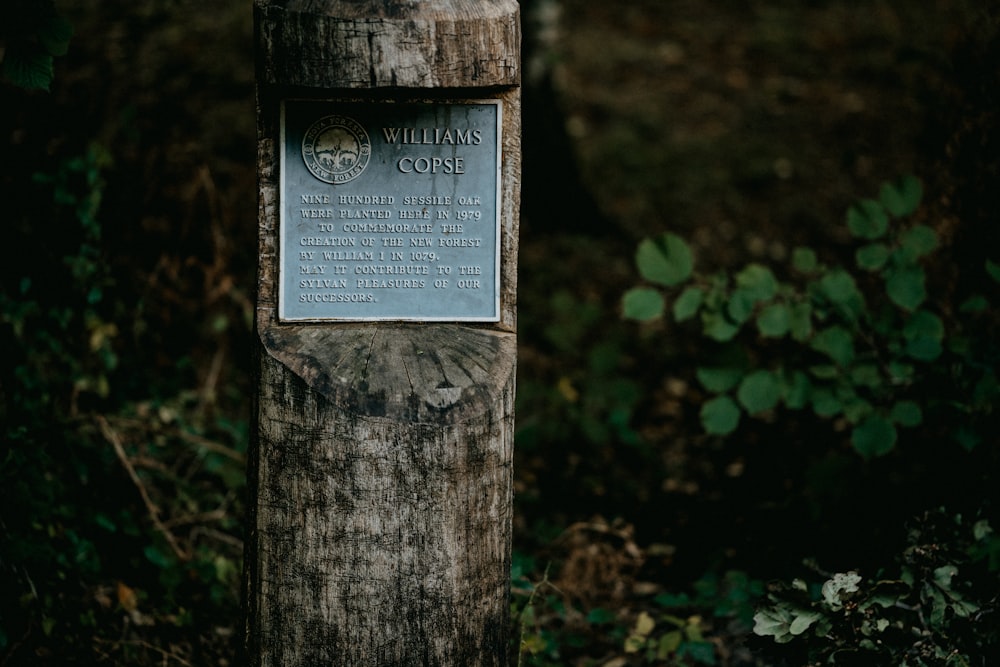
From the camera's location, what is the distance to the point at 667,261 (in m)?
3.23

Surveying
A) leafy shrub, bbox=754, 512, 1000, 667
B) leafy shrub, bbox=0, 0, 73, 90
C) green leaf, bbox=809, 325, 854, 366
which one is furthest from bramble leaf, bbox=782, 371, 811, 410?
leafy shrub, bbox=0, 0, 73, 90

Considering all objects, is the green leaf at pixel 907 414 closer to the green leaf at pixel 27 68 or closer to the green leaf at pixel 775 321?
the green leaf at pixel 775 321

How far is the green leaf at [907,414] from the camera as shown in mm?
3094

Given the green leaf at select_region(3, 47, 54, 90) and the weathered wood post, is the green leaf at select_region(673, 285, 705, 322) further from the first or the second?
the green leaf at select_region(3, 47, 54, 90)

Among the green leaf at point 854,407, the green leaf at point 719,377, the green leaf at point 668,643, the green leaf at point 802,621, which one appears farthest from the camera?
the green leaf at point 719,377

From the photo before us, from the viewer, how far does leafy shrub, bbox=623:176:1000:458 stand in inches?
123

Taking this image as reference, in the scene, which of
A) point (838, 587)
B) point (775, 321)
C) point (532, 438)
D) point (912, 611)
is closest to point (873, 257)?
point (775, 321)

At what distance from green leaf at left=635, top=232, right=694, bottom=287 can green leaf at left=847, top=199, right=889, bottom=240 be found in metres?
A: 0.52

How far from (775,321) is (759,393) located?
23 cm

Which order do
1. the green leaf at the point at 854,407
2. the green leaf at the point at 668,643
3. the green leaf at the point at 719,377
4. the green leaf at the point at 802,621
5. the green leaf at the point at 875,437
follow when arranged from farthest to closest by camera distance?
the green leaf at the point at 719,377, the green leaf at the point at 854,407, the green leaf at the point at 875,437, the green leaf at the point at 668,643, the green leaf at the point at 802,621

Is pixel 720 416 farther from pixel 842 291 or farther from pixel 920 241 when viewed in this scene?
pixel 920 241

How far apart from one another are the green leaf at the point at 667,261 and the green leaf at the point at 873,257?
524 millimetres

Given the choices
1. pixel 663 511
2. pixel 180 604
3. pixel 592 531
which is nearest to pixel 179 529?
pixel 180 604

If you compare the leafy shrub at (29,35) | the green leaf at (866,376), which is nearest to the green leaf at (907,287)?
the green leaf at (866,376)
